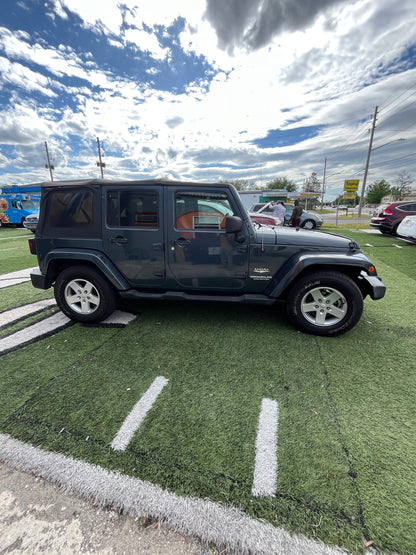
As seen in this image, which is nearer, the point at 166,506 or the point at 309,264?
the point at 166,506

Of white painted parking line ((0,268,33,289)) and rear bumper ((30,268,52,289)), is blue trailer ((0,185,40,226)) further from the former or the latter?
rear bumper ((30,268,52,289))

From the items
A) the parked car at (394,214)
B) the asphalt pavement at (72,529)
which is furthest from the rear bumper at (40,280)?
the parked car at (394,214)

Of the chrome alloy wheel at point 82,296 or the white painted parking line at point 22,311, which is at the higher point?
the chrome alloy wheel at point 82,296

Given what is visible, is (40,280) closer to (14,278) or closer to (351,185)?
(14,278)

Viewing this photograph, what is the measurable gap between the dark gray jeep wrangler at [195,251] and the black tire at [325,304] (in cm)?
1

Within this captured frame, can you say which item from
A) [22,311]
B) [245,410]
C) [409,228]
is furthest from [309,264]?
[409,228]

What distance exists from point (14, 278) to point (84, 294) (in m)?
3.22

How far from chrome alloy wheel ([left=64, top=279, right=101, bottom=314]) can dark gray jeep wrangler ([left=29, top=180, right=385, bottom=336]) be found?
9 cm

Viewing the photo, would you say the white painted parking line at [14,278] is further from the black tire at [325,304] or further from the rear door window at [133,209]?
the black tire at [325,304]

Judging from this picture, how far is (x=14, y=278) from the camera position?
5309 millimetres

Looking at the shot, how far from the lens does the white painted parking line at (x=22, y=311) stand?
3382 millimetres

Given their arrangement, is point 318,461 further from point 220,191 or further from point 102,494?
point 220,191

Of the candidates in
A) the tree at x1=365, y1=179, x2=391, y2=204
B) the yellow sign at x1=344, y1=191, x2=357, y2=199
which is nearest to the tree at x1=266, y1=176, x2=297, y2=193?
the tree at x1=365, y1=179, x2=391, y2=204

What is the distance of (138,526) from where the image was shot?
1275 millimetres
